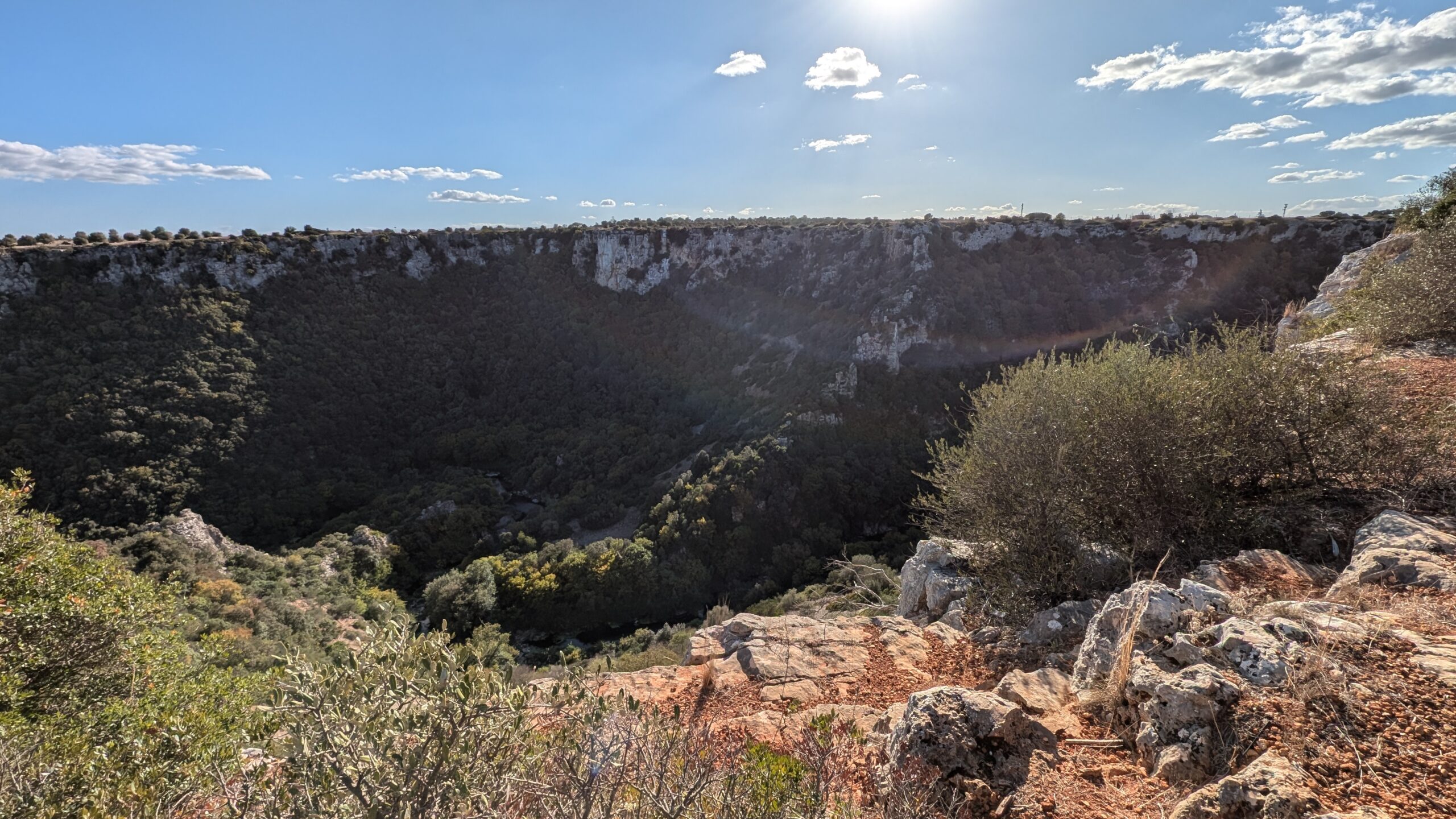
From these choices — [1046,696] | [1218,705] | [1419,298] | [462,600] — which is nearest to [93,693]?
[1046,696]

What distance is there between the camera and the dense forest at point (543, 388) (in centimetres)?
2973

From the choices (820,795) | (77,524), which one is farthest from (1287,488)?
(77,524)

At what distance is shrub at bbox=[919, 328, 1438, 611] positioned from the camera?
6820 mm

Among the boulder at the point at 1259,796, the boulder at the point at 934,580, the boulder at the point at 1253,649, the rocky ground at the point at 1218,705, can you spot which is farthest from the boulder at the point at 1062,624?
the boulder at the point at 1259,796

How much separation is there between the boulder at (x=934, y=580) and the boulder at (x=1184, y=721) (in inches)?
194

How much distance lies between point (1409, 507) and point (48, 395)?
51.1 m

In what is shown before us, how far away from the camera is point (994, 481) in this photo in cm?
785

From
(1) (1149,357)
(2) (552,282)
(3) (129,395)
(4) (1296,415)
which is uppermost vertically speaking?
(2) (552,282)

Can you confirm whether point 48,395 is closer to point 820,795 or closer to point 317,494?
point 317,494

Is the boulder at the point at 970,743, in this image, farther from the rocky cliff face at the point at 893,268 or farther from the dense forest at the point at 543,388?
the rocky cliff face at the point at 893,268

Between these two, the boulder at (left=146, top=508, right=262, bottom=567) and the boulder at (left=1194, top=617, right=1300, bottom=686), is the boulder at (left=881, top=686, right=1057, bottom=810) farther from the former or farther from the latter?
the boulder at (left=146, top=508, right=262, bottom=567)

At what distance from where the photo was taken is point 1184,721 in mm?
3586

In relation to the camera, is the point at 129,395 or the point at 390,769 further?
the point at 129,395

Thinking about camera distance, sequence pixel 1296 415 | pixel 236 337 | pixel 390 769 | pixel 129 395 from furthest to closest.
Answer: pixel 236 337
pixel 129 395
pixel 1296 415
pixel 390 769
